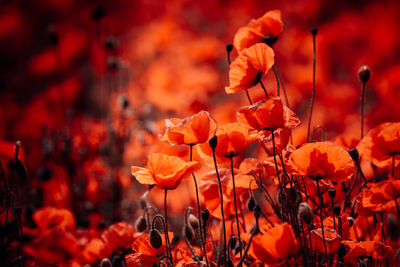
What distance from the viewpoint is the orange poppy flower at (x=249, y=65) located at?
848 millimetres

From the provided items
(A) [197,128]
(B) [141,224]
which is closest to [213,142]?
(A) [197,128]

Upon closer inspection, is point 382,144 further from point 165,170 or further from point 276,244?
point 165,170

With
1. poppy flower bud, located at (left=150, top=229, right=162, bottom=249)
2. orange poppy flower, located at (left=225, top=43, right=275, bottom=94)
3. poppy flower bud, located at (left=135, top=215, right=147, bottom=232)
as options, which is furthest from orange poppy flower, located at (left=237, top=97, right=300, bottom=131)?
poppy flower bud, located at (left=135, top=215, right=147, bottom=232)

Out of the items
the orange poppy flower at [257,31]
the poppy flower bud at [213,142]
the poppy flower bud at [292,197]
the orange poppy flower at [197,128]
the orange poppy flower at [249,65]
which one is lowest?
the poppy flower bud at [292,197]

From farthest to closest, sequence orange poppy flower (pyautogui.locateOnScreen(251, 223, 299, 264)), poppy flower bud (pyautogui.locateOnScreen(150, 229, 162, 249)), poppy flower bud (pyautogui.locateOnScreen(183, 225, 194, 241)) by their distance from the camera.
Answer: poppy flower bud (pyautogui.locateOnScreen(183, 225, 194, 241)) → poppy flower bud (pyautogui.locateOnScreen(150, 229, 162, 249)) → orange poppy flower (pyautogui.locateOnScreen(251, 223, 299, 264))

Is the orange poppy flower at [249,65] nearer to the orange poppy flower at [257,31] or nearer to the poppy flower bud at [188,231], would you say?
the orange poppy flower at [257,31]

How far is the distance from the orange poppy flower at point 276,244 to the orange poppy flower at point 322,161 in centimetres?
13

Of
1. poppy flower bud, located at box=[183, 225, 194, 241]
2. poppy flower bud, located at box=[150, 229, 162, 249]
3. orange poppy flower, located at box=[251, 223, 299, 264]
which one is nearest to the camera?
orange poppy flower, located at box=[251, 223, 299, 264]

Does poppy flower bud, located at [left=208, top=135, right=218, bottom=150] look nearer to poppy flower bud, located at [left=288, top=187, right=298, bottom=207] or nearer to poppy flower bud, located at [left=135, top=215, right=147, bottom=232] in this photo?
poppy flower bud, located at [left=288, top=187, right=298, bottom=207]

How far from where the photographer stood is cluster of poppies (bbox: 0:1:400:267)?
2.59 feet

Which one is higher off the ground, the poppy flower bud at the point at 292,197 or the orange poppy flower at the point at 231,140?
the orange poppy flower at the point at 231,140

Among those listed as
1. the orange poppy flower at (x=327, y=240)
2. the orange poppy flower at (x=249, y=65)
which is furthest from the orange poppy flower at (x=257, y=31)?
the orange poppy flower at (x=327, y=240)

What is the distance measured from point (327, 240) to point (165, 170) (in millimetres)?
331

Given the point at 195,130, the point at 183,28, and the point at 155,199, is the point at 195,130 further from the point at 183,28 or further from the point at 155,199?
the point at 183,28
